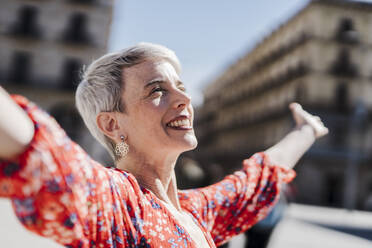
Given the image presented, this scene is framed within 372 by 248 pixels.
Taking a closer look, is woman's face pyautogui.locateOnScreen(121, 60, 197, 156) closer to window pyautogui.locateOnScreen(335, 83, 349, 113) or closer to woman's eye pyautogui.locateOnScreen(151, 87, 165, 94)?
woman's eye pyautogui.locateOnScreen(151, 87, 165, 94)

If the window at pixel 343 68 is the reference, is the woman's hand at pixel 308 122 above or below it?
above

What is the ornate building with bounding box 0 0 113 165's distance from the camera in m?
26.4

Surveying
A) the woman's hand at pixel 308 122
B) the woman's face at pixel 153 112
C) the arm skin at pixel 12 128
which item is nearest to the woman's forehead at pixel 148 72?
the woman's face at pixel 153 112

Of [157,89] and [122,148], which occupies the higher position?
[157,89]

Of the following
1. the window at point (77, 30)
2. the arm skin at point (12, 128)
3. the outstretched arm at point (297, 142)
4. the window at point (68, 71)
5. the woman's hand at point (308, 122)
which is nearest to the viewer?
the arm skin at point (12, 128)

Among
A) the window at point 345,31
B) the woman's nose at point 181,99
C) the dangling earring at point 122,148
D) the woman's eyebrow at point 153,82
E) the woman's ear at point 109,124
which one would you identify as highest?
the woman's eyebrow at point 153,82

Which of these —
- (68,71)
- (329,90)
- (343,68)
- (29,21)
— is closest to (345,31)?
(343,68)

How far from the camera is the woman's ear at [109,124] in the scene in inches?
57.8

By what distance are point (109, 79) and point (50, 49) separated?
88.2 feet

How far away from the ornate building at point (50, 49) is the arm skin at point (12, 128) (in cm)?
2583

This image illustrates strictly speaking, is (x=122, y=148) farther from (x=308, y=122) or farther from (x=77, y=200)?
(x=308, y=122)

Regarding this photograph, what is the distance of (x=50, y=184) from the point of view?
0.95 metres

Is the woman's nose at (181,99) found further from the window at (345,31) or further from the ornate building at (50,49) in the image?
the window at (345,31)

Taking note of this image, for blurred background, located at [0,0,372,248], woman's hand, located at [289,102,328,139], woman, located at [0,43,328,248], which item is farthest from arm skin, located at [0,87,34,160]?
blurred background, located at [0,0,372,248]
